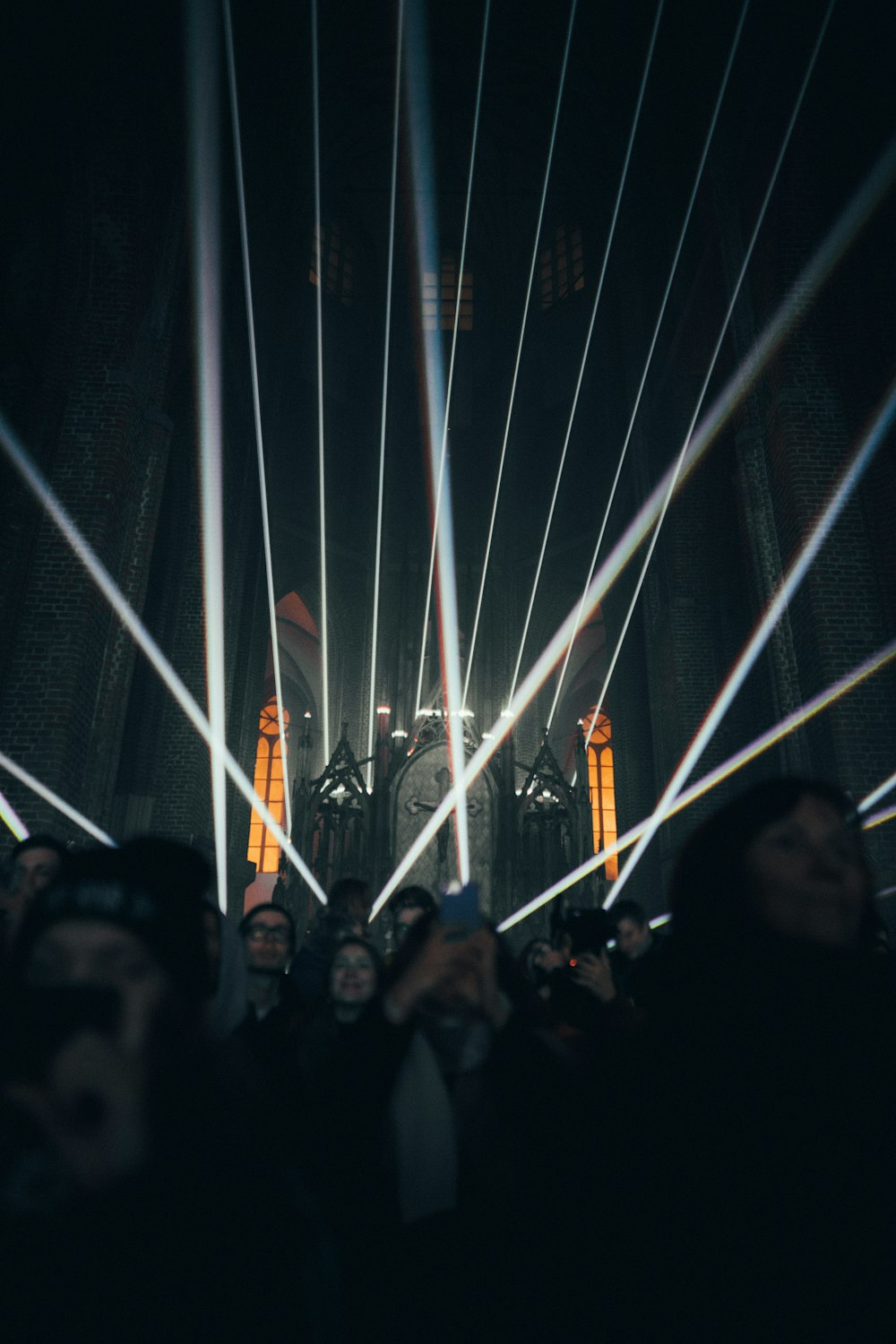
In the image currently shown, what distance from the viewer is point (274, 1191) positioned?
103 cm

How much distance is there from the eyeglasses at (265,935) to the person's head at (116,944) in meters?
2.14

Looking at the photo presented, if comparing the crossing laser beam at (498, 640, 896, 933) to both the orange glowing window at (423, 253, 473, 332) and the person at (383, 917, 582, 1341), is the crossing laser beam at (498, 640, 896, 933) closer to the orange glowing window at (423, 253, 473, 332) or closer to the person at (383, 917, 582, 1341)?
the person at (383, 917, 582, 1341)

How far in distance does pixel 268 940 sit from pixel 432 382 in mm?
19287

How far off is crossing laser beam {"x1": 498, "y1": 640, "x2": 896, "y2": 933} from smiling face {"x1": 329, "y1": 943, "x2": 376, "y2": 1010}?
592 centimetres

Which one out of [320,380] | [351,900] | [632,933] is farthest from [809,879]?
[320,380]

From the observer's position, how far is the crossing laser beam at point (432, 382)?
1520cm

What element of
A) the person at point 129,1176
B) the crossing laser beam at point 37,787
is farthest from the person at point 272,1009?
the crossing laser beam at point 37,787

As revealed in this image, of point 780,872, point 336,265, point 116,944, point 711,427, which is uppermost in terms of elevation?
point 336,265

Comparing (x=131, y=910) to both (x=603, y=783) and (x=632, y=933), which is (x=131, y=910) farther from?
(x=603, y=783)

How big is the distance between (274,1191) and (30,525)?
835 centimetres

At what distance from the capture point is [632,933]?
4.04 meters

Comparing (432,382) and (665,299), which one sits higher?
(432,382)

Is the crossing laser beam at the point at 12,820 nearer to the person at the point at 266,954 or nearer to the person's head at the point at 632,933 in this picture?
the person at the point at 266,954

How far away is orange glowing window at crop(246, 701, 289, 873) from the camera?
19.7 metres
